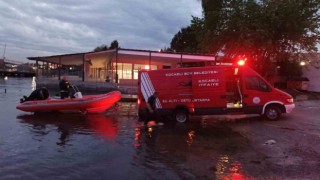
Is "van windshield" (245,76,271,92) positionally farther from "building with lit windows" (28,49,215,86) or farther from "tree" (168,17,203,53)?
"tree" (168,17,203,53)

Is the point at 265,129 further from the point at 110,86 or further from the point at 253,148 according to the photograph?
the point at 110,86

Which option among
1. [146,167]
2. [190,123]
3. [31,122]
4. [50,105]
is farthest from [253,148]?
[50,105]

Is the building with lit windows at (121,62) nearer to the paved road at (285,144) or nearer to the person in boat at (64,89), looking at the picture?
the person in boat at (64,89)

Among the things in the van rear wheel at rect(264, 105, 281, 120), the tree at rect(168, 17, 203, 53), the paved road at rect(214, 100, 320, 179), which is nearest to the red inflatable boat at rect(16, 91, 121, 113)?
the paved road at rect(214, 100, 320, 179)

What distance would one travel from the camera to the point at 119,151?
1172 centimetres

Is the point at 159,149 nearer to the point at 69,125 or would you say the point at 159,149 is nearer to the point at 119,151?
the point at 119,151

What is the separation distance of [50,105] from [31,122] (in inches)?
111

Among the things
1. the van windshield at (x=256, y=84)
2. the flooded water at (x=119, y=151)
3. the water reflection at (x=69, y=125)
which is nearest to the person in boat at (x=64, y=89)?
the water reflection at (x=69, y=125)

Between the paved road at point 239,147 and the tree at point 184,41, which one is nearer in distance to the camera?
the paved road at point 239,147

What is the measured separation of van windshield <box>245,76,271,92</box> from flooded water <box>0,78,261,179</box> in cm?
242

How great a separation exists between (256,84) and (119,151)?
29.9ft

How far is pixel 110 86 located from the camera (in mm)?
39219

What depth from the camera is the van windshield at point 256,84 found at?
18.7m

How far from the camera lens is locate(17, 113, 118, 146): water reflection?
48.4ft
